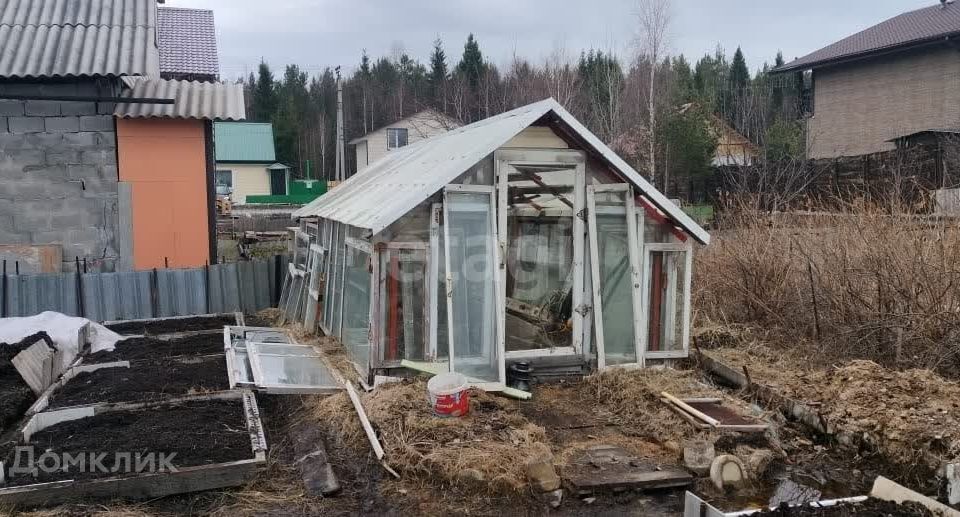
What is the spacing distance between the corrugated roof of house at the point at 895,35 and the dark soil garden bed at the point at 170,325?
23426 millimetres

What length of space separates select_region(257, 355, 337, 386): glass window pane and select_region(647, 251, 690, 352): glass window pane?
3.61m

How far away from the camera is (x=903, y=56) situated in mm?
24922

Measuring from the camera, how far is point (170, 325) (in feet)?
35.1

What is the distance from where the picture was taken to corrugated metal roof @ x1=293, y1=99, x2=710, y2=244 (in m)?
7.19

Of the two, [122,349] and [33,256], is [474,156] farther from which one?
[33,256]

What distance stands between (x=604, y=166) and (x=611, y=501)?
388 centimetres

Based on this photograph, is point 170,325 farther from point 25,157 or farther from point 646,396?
point 646,396

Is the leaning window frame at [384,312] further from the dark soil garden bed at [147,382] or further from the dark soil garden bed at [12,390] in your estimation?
the dark soil garden bed at [12,390]

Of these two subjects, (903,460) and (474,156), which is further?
(474,156)

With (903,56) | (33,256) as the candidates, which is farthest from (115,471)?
(903,56)

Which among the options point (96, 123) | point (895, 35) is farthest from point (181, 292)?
point (895, 35)

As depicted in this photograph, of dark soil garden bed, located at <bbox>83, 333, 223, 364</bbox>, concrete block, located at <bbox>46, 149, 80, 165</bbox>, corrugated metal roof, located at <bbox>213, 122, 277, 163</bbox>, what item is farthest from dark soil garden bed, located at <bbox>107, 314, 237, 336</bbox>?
corrugated metal roof, located at <bbox>213, 122, 277, 163</bbox>

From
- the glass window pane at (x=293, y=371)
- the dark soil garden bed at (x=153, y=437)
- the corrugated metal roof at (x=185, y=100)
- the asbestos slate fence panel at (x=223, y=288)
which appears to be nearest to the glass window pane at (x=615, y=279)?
the glass window pane at (x=293, y=371)

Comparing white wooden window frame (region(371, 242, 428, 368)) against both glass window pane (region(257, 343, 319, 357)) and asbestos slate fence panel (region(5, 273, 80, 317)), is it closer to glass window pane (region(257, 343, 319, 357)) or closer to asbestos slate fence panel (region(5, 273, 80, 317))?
glass window pane (region(257, 343, 319, 357))
